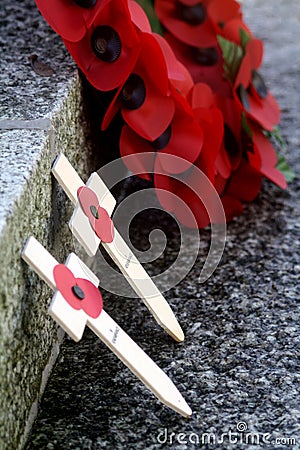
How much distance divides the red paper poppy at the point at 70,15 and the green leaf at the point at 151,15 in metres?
0.37

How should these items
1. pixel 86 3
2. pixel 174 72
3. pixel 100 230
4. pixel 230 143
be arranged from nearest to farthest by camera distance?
pixel 100 230, pixel 86 3, pixel 174 72, pixel 230 143

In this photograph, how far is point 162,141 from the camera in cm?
143

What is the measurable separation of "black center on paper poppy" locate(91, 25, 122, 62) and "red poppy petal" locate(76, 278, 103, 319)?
48 cm

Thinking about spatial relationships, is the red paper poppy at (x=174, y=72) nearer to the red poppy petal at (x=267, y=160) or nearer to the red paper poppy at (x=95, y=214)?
the red poppy petal at (x=267, y=160)

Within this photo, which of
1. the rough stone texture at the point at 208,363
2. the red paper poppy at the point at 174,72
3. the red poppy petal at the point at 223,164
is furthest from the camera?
the red poppy petal at the point at 223,164

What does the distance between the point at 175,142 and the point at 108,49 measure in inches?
8.9

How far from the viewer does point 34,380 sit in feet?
3.59

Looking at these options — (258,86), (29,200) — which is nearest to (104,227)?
(29,200)

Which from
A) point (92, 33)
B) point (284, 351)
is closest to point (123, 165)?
point (92, 33)

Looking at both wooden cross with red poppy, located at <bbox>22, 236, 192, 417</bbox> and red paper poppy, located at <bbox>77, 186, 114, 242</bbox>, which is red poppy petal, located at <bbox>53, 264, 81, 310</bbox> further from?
red paper poppy, located at <bbox>77, 186, 114, 242</bbox>

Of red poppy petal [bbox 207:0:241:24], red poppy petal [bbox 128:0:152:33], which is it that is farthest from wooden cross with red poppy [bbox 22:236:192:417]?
red poppy petal [bbox 207:0:241:24]

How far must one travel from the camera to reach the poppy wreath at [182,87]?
4.37 ft

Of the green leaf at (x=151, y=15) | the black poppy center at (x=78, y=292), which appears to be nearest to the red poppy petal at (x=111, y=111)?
the green leaf at (x=151, y=15)

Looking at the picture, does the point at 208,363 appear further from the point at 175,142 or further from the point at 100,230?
the point at 175,142
